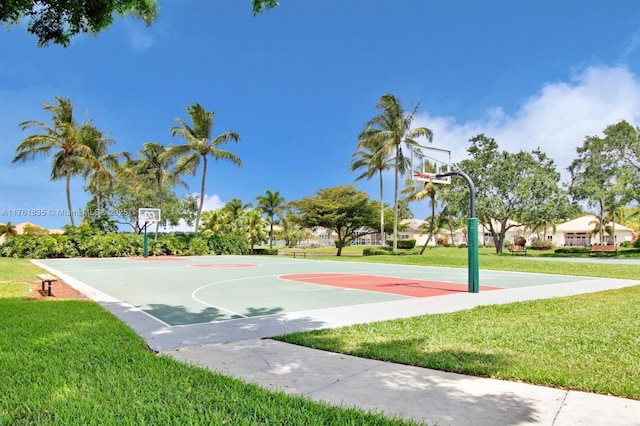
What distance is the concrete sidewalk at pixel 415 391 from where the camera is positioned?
3.26 meters

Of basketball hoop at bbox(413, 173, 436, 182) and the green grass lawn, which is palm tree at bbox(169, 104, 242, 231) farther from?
the green grass lawn

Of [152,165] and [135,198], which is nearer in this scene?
[152,165]

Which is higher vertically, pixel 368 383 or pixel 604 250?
pixel 604 250

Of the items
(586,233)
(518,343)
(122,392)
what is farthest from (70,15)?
(586,233)

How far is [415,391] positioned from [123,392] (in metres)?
2.43

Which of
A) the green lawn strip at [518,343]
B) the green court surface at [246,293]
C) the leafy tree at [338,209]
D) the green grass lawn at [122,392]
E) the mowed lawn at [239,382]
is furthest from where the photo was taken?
the leafy tree at [338,209]

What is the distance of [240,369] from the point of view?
4469mm

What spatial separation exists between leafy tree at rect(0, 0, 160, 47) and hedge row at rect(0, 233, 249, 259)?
83.8 ft

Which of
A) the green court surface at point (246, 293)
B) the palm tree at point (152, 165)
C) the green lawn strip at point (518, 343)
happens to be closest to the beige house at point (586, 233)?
the palm tree at point (152, 165)

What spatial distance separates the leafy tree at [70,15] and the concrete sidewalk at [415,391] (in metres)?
5.03

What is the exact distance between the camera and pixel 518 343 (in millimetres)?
5516

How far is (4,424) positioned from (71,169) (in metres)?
35.5

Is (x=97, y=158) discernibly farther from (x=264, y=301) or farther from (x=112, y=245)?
(x=264, y=301)

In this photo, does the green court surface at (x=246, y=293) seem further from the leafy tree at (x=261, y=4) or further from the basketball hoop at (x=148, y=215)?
the basketball hoop at (x=148, y=215)
